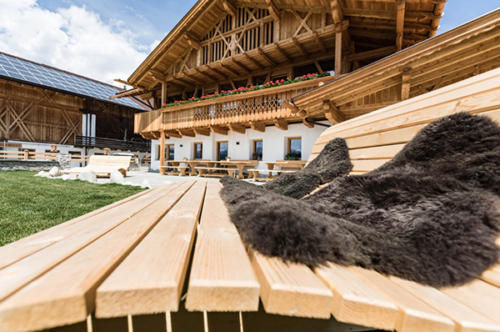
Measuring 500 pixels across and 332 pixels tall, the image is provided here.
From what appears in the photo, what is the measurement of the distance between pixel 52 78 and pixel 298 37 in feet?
74.1

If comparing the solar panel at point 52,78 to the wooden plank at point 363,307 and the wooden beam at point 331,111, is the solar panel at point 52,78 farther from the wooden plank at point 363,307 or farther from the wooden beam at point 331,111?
the wooden plank at point 363,307

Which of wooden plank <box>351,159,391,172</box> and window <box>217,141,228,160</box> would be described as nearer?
wooden plank <box>351,159,391,172</box>

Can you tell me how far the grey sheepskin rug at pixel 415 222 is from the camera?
68 centimetres

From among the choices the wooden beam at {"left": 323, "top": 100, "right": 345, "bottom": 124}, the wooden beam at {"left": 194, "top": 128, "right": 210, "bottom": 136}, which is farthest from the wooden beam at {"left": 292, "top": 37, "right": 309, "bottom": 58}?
the wooden beam at {"left": 194, "top": 128, "right": 210, "bottom": 136}

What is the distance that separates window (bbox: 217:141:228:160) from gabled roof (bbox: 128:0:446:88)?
3.71m

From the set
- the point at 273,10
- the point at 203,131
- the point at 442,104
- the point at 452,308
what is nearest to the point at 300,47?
the point at 273,10

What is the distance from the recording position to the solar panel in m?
18.2

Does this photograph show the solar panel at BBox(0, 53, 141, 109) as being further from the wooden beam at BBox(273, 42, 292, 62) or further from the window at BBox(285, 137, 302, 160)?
the window at BBox(285, 137, 302, 160)

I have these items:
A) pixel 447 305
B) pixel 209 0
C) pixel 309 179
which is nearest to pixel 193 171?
pixel 209 0

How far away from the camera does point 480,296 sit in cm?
60

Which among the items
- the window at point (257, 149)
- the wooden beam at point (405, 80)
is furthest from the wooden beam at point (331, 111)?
the window at point (257, 149)

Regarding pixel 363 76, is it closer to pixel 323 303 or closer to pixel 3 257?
pixel 323 303

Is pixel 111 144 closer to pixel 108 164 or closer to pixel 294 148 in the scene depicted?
pixel 108 164

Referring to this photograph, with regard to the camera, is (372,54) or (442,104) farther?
(372,54)
